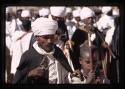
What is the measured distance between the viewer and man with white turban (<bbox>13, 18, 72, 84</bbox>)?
4629 mm

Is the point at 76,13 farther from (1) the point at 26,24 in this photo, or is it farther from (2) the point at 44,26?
(1) the point at 26,24

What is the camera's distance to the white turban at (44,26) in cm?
465

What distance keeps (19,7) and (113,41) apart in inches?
36.4

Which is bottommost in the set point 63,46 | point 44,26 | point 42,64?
point 42,64

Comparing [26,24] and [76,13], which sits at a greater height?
[76,13]

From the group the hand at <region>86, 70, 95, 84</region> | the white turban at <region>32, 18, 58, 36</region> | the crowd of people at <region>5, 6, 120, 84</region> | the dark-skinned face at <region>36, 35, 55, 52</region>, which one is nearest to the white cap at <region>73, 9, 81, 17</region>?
the crowd of people at <region>5, 6, 120, 84</region>

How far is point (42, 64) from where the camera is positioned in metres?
4.63

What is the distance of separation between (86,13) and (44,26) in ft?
1.33

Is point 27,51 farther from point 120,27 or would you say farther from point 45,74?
point 120,27

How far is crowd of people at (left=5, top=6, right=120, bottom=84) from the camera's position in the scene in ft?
15.2

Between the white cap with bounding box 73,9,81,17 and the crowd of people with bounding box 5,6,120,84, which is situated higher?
the white cap with bounding box 73,9,81,17

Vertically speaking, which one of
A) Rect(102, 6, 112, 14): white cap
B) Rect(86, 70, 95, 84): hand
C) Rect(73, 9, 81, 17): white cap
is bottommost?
Rect(86, 70, 95, 84): hand

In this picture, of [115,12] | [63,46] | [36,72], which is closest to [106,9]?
[115,12]

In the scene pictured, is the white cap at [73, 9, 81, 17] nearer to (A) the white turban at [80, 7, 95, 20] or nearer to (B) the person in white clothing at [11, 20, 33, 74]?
(A) the white turban at [80, 7, 95, 20]
